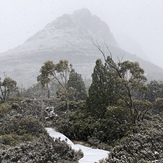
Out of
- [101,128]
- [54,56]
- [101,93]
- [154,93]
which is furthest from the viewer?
[54,56]

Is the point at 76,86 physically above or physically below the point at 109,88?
below

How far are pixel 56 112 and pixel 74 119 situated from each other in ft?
14.4

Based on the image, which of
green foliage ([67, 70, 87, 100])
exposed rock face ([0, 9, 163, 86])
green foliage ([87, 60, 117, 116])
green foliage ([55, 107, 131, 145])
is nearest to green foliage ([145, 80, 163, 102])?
green foliage ([67, 70, 87, 100])

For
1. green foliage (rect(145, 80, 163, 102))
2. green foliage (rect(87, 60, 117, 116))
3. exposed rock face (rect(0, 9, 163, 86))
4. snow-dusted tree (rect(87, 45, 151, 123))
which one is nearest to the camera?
snow-dusted tree (rect(87, 45, 151, 123))

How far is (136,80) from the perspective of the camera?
1538 centimetres

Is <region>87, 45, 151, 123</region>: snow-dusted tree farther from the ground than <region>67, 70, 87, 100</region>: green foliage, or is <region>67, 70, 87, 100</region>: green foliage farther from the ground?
<region>87, 45, 151, 123</region>: snow-dusted tree

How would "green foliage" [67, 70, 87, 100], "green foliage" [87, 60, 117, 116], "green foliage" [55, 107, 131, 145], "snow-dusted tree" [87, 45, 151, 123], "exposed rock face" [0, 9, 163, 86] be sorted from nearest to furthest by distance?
1. "green foliage" [55, 107, 131, 145]
2. "snow-dusted tree" [87, 45, 151, 123]
3. "green foliage" [87, 60, 117, 116]
4. "green foliage" [67, 70, 87, 100]
5. "exposed rock face" [0, 9, 163, 86]

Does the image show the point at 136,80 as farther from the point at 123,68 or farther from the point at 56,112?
the point at 56,112

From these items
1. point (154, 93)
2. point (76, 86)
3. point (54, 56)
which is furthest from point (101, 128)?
point (54, 56)

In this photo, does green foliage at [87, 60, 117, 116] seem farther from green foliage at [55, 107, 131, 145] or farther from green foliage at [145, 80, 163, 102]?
green foliage at [145, 80, 163, 102]

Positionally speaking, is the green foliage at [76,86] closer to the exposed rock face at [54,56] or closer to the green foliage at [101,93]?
the green foliage at [101,93]

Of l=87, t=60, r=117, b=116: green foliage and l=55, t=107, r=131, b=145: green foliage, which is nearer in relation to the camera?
l=55, t=107, r=131, b=145: green foliage

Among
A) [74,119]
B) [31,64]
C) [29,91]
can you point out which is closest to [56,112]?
[74,119]

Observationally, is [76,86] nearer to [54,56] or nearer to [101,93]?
[101,93]
